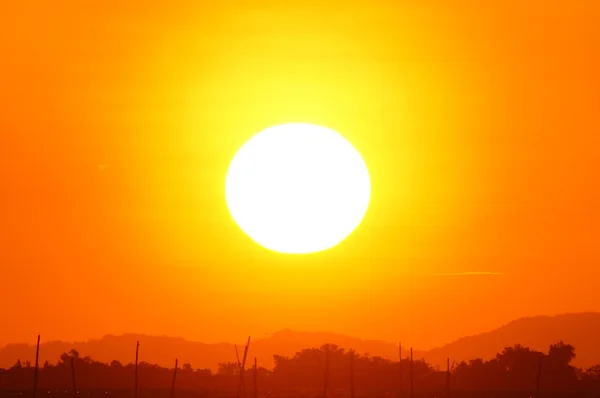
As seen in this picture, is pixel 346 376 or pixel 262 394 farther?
pixel 346 376

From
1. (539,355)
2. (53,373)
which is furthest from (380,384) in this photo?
(53,373)

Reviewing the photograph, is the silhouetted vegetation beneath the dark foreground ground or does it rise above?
above

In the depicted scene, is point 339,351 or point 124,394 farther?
point 339,351

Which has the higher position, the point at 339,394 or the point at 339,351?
the point at 339,351

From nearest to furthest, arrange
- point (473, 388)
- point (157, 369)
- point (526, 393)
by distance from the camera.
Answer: point (526, 393) → point (473, 388) → point (157, 369)

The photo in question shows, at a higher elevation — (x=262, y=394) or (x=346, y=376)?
(x=346, y=376)

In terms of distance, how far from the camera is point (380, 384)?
4528 inches

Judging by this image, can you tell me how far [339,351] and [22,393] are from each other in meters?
42.0

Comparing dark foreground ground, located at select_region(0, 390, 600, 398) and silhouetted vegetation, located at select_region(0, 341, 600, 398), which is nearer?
dark foreground ground, located at select_region(0, 390, 600, 398)

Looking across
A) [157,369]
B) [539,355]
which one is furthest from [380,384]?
[157,369]

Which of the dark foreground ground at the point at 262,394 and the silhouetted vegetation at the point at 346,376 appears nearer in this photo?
the dark foreground ground at the point at 262,394

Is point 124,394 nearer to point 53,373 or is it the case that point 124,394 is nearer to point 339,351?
point 53,373

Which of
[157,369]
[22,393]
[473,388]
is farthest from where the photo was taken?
[157,369]

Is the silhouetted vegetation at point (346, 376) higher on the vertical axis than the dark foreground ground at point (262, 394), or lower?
higher
